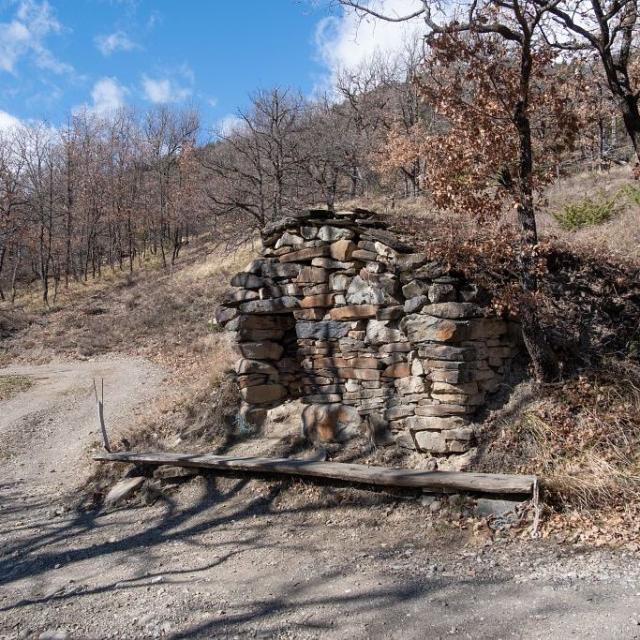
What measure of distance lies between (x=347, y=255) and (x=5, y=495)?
19.4 ft

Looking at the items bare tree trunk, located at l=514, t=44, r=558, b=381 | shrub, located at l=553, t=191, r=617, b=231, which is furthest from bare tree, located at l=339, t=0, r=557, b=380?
shrub, located at l=553, t=191, r=617, b=231

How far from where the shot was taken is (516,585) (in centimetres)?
394

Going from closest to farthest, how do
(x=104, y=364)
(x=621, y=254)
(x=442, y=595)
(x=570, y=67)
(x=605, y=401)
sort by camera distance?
(x=442, y=595) → (x=605, y=401) → (x=570, y=67) → (x=621, y=254) → (x=104, y=364)

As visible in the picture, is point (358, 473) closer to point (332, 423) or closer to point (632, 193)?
point (332, 423)

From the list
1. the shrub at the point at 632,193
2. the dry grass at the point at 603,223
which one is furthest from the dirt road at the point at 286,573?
the shrub at the point at 632,193

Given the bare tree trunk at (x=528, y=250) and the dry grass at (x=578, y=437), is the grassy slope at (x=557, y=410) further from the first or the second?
the bare tree trunk at (x=528, y=250)

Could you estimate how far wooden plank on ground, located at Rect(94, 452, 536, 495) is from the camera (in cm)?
498

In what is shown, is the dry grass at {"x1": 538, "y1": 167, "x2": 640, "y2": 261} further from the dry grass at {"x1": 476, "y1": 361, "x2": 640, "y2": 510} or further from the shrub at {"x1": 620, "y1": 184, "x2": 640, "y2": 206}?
the dry grass at {"x1": 476, "y1": 361, "x2": 640, "y2": 510}

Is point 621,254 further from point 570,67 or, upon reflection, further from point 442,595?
point 442,595

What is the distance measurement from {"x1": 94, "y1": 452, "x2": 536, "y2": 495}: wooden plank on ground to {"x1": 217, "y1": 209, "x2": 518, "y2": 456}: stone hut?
0.66 metres

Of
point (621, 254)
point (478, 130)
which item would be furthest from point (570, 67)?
point (621, 254)

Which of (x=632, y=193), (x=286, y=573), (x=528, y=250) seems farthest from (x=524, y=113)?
(x=632, y=193)

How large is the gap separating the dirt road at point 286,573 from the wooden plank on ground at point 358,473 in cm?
23

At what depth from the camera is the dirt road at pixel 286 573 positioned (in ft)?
12.1
